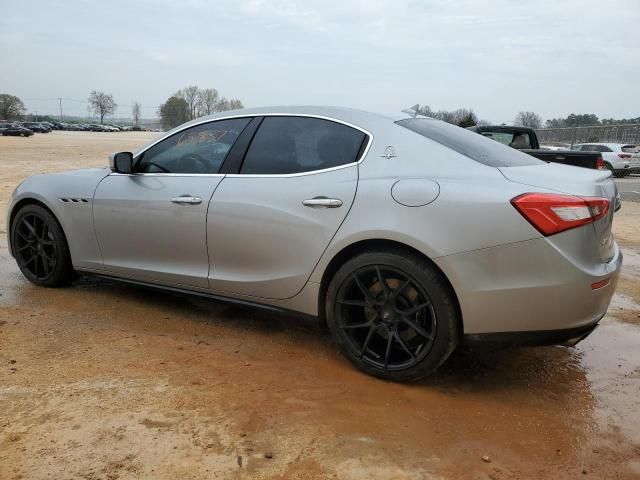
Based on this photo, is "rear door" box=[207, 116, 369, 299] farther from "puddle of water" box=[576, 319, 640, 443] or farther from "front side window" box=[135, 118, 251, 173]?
"puddle of water" box=[576, 319, 640, 443]

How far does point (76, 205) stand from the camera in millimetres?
4324

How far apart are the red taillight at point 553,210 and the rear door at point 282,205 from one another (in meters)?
0.93

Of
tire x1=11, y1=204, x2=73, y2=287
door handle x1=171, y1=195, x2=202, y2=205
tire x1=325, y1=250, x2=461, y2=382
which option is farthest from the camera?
tire x1=11, y1=204, x2=73, y2=287

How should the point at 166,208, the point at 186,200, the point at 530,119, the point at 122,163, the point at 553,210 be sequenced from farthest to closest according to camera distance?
the point at 530,119 < the point at 122,163 < the point at 166,208 < the point at 186,200 < the point at 553,210

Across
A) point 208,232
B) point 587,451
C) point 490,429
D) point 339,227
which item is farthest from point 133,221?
point 587,451

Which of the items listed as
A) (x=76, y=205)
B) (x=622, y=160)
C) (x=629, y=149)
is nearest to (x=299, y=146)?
(x=76, y=205)

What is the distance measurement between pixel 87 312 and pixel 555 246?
3267 mm

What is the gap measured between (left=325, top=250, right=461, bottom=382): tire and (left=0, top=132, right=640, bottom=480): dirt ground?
0.15 m

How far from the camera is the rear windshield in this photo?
10.3ft

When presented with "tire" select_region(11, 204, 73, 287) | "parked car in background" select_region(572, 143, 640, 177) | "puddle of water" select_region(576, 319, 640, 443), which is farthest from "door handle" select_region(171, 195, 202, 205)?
"parked car in background" select_region(572, 143, 640, 177)

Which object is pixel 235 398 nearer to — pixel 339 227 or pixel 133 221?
pixel 339 227

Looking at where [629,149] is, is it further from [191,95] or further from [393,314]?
[191,95]

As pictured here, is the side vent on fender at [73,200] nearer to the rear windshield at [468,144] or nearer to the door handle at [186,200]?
the door handle at [186,200]

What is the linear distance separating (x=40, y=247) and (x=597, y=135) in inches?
1261
